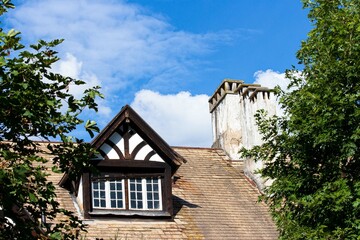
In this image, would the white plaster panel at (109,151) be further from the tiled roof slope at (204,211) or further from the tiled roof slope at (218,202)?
the tiled roof slope at (218,202)

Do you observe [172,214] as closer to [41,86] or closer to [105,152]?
[105,152]

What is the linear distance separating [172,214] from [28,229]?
10.4 meters

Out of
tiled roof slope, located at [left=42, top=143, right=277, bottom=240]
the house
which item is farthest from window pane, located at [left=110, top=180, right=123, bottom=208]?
tiled roof slope, located at [left=42, top=143, right=277, bottom=240]

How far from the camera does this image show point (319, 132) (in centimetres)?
1458

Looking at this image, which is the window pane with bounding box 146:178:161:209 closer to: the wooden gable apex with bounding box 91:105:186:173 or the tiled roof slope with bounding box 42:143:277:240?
the tiled roof slope with bounding box 42:143:277:240

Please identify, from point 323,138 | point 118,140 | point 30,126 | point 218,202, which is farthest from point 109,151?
point 30,126

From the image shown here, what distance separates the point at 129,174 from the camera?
19156 mm

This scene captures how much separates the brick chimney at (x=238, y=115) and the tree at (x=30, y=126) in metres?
12.9

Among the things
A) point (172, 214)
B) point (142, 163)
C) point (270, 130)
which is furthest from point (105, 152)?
point (270, 130)

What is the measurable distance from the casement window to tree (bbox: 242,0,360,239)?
429cm

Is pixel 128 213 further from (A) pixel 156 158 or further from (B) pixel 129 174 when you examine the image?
Result: (A) pixel 156 158

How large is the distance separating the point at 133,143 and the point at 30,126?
9879 millimetres

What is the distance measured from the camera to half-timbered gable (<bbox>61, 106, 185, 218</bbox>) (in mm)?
18750

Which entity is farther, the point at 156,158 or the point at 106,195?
the point at 156,158
